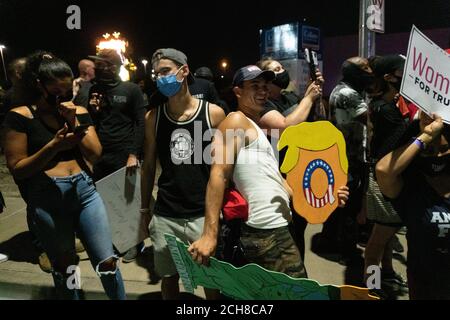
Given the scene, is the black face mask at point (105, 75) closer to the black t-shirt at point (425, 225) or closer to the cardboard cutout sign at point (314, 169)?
the cardboard cutout sign at point (314, 169)

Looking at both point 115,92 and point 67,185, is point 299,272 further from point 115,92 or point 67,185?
point 115,92

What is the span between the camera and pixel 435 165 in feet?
6.72

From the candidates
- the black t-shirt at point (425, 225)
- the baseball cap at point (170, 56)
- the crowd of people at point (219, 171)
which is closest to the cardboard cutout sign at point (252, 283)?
the crowd of people at point (219, 171)

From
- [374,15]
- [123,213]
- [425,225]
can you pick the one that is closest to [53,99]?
[123,213]

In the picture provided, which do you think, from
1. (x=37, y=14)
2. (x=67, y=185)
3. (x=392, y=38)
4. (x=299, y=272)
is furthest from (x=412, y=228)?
(x=37, y=14)

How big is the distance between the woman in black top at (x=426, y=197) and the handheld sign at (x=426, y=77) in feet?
0.29

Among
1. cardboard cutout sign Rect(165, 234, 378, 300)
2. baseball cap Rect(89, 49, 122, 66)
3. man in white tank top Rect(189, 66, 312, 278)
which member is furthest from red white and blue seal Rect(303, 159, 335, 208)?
baseball cap Rect(89, 49, 122, 66)

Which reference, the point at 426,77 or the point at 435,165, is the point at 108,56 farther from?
the point at 435,165

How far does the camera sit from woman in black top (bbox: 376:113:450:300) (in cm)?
202

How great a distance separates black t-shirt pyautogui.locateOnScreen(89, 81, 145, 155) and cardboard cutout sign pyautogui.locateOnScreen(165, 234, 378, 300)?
82.3 inches

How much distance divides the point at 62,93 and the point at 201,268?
1.42m

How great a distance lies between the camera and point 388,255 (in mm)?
3625

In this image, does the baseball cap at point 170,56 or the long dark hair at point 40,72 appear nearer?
the long dark hair at point 40,72

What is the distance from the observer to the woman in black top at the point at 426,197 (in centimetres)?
202
